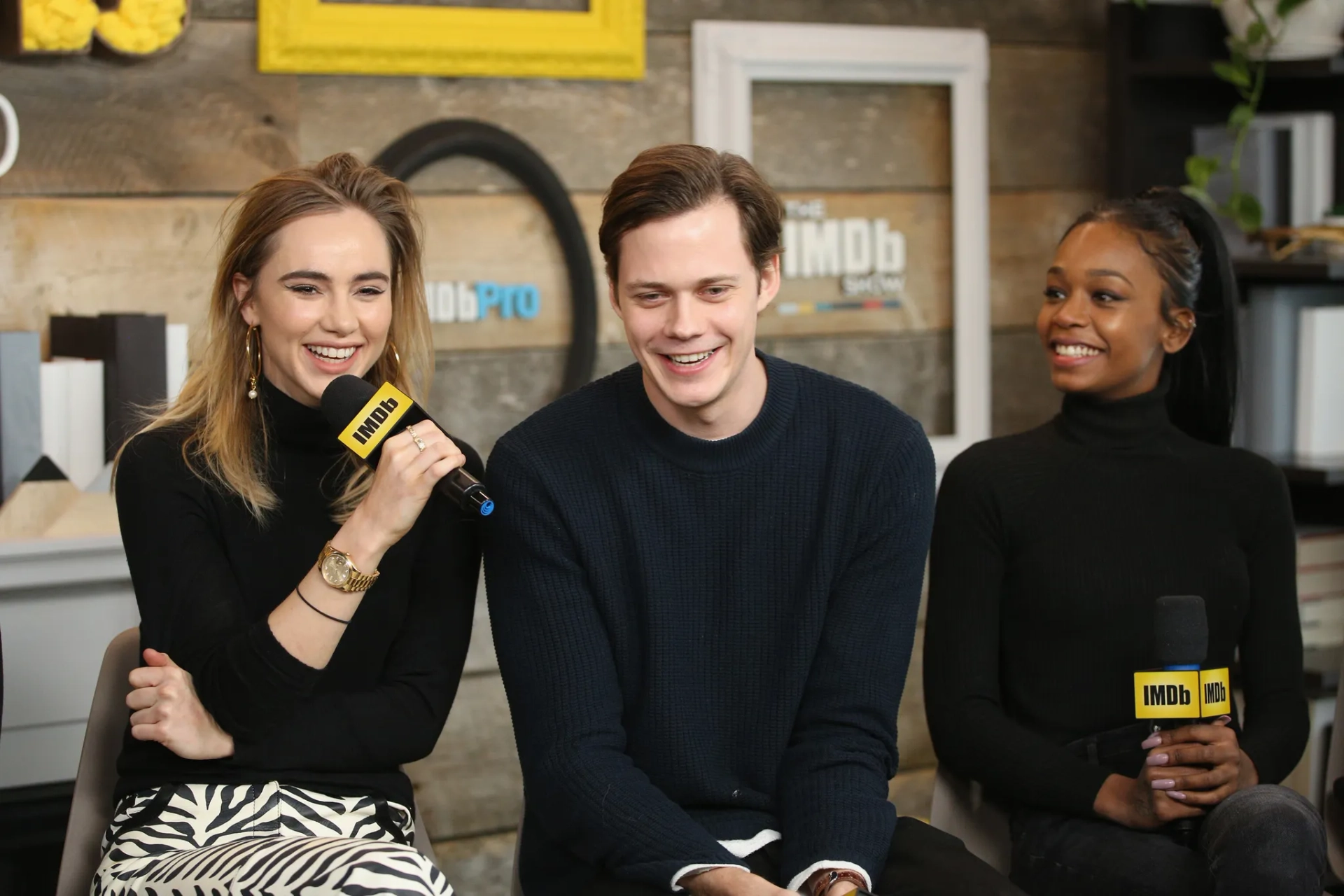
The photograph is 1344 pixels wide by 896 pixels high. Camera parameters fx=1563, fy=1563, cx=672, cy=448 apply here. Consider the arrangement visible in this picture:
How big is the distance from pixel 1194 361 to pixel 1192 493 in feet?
0.59

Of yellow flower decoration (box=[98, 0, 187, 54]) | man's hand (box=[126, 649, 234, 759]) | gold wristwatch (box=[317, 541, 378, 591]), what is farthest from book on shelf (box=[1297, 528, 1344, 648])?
yellow flower decoration (box=[98, 0, 187, 54])

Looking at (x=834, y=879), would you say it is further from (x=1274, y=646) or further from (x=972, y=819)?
(x=1274, y=646)

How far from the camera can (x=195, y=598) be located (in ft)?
5.48

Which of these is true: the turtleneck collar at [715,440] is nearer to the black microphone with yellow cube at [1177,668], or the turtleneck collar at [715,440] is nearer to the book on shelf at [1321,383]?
the black microphone with yellow cube at [1177,668]

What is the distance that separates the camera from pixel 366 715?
5.56ft

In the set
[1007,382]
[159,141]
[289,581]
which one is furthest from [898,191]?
[289,581]

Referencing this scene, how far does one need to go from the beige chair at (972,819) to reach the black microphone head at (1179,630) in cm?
38

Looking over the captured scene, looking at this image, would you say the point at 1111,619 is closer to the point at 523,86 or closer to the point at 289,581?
the point at 289,581

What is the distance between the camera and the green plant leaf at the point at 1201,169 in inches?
104

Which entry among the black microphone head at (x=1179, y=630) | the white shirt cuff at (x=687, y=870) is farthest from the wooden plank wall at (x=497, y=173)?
the black microphone head at (x=1179, y=630)

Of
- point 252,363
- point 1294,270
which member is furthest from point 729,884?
point 1294,270

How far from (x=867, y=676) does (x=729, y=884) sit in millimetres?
296

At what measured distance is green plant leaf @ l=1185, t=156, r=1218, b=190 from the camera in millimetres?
2631

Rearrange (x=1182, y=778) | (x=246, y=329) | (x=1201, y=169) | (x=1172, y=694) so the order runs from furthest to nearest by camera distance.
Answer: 1. (x=1201, y=169)
2. (x=246, y=329)
3. (x=1182, y=778)
4. (x=1172, y=694)
